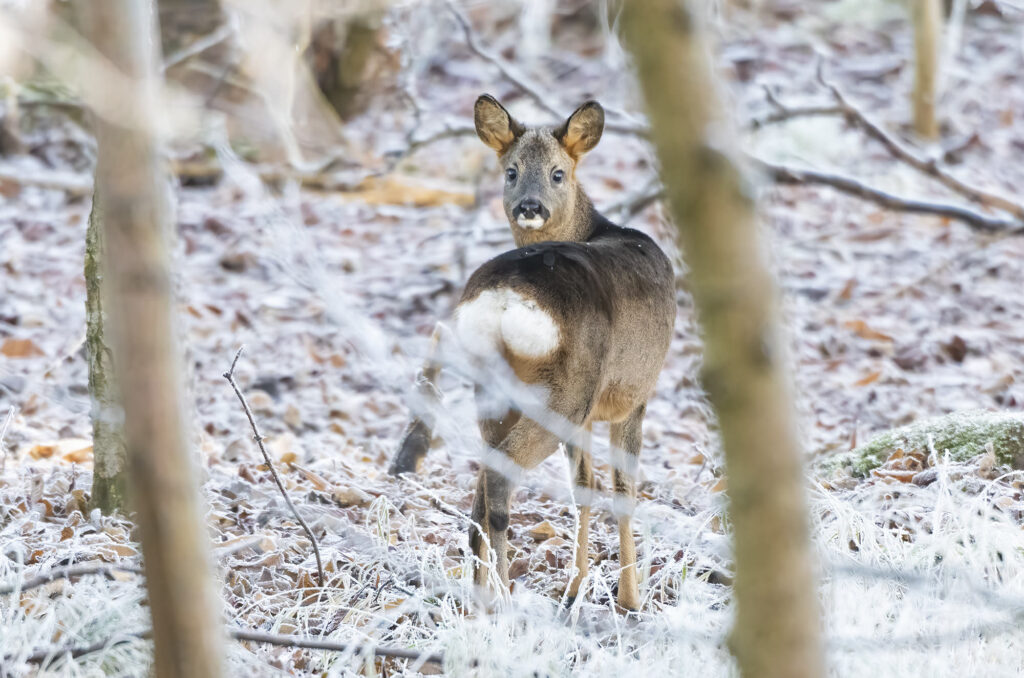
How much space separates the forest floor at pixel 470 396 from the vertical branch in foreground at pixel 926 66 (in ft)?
0.89

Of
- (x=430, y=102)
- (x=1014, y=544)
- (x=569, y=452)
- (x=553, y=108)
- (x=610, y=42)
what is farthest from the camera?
(x=430, y=102)

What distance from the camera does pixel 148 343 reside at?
1629mm

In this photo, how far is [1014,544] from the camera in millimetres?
3236

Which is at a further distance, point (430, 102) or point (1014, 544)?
point (430, 102)

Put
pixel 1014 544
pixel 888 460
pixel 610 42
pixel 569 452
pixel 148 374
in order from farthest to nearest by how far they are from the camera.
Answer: pixel 610 42
pixel 888 460
pixel 569 452
pixel 1014 544
pixel 148 374

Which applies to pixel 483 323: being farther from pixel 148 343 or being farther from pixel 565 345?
pixel 148 343

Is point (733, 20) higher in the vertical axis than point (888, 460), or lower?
higher

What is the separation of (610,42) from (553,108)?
257 cm

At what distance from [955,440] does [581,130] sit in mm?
1991

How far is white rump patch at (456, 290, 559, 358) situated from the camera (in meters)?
3.22

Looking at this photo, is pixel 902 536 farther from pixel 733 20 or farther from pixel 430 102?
pixel 733 20

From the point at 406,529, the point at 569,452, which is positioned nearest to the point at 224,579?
the point at 406,529

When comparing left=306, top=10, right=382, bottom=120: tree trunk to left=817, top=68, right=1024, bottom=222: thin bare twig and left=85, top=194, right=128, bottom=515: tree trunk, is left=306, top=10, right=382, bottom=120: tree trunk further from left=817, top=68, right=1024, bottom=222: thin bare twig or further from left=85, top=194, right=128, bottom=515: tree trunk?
left=85, top=194, right=128, bottom=515: tree trunk

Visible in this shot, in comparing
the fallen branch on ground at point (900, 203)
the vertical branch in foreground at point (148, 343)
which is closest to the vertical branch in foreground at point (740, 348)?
the vertical branch in foreground at point (148, 343)
